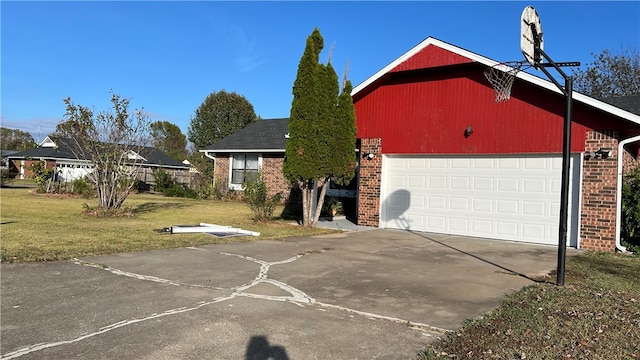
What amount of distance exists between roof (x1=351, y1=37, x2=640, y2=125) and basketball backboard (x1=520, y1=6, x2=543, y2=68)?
12.2 feet

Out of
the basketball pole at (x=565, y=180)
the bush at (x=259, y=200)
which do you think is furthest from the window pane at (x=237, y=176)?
the basketball pole at (x=565, y=180)

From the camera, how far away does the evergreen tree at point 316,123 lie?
12.4 meters

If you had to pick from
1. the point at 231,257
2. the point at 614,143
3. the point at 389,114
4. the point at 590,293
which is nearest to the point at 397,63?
the point at 389,114

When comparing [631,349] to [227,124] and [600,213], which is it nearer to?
[600,213]

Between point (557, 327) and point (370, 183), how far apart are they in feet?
32.8

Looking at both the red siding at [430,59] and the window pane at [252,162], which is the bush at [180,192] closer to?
the window pane at [252,162]

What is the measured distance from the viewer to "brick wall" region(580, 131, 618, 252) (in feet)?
34.0

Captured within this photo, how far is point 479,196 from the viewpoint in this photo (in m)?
12.4

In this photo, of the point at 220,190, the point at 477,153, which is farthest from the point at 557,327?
the point at 220,190

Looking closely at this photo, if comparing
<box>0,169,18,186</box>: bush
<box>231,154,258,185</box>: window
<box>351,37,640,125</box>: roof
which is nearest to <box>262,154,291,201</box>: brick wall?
<box>231,154,258,185</box>: window

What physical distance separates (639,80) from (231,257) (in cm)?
3361

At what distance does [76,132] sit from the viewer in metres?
14.5

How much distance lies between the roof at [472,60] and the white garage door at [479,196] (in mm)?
1503

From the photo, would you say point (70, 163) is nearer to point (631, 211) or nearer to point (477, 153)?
point (477, 153)
